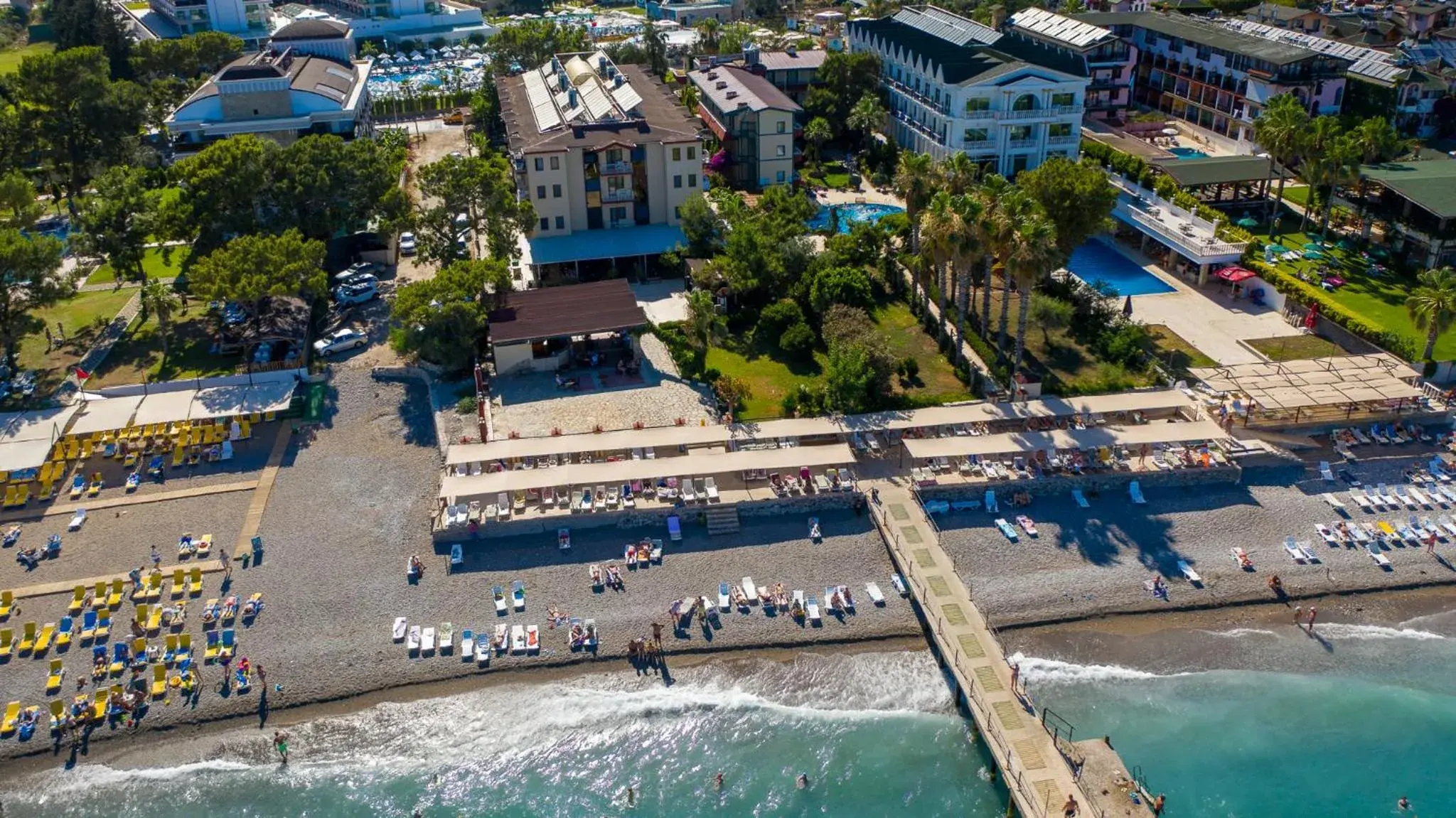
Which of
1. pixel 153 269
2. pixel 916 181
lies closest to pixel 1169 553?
pixel 916 181

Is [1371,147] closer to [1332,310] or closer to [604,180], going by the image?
[1332,310]

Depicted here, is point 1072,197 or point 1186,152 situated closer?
point 1072,197

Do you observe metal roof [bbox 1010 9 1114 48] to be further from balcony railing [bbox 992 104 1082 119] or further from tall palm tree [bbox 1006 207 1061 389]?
tall palm tree [bbox 1006 207 1061 389]

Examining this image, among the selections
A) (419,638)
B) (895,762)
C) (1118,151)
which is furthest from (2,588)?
(1118,151)

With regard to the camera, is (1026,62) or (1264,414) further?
(1026,62)

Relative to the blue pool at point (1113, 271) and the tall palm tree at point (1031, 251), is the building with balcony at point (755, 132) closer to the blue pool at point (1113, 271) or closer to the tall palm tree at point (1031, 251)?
the blue pool at point (1113, 271)

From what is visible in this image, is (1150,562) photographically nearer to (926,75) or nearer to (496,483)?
(496,483)

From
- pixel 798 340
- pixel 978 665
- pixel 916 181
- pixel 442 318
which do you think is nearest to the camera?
pixel 978 665

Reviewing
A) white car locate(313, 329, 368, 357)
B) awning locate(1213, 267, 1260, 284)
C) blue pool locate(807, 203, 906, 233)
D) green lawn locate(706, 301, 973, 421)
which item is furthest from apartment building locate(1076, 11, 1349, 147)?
white car locate(313, 329, 368, 357)
